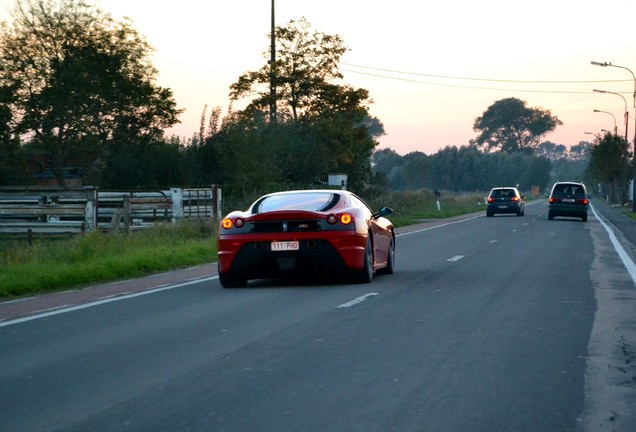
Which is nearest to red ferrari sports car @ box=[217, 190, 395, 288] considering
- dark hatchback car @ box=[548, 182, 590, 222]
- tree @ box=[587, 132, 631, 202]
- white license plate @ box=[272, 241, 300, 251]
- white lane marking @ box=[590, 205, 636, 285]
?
white license plate @ box=[272, 241, 300, 251]

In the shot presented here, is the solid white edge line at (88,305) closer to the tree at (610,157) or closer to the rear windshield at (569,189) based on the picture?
the rear windshield at (569,189)

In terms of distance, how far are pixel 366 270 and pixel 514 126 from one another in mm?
169917

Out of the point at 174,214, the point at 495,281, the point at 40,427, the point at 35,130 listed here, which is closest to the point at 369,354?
the point at 40,427

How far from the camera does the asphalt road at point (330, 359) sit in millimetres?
6715

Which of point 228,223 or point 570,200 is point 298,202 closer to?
point 228,223

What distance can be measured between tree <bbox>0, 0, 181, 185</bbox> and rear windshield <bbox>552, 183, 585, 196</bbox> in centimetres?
2023

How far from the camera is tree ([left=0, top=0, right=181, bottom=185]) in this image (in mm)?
51938

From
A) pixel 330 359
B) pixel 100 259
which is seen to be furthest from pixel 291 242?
pixel 100 259

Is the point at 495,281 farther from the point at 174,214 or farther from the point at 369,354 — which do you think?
the point at 174,214

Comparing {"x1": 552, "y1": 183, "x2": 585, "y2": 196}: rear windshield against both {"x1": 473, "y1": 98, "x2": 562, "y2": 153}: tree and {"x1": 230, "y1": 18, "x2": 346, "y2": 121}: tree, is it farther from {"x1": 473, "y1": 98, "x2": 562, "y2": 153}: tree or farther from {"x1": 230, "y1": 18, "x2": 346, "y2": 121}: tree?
{"x1": 473, "y1": 98, "x2": 562, "y2": 153}: tree

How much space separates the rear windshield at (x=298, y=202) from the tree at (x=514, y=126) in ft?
544

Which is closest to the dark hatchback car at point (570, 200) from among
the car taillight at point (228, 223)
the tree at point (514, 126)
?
the car taillight at point (228, 223)

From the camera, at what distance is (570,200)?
47719 mm

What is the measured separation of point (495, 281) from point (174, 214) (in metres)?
17.7
